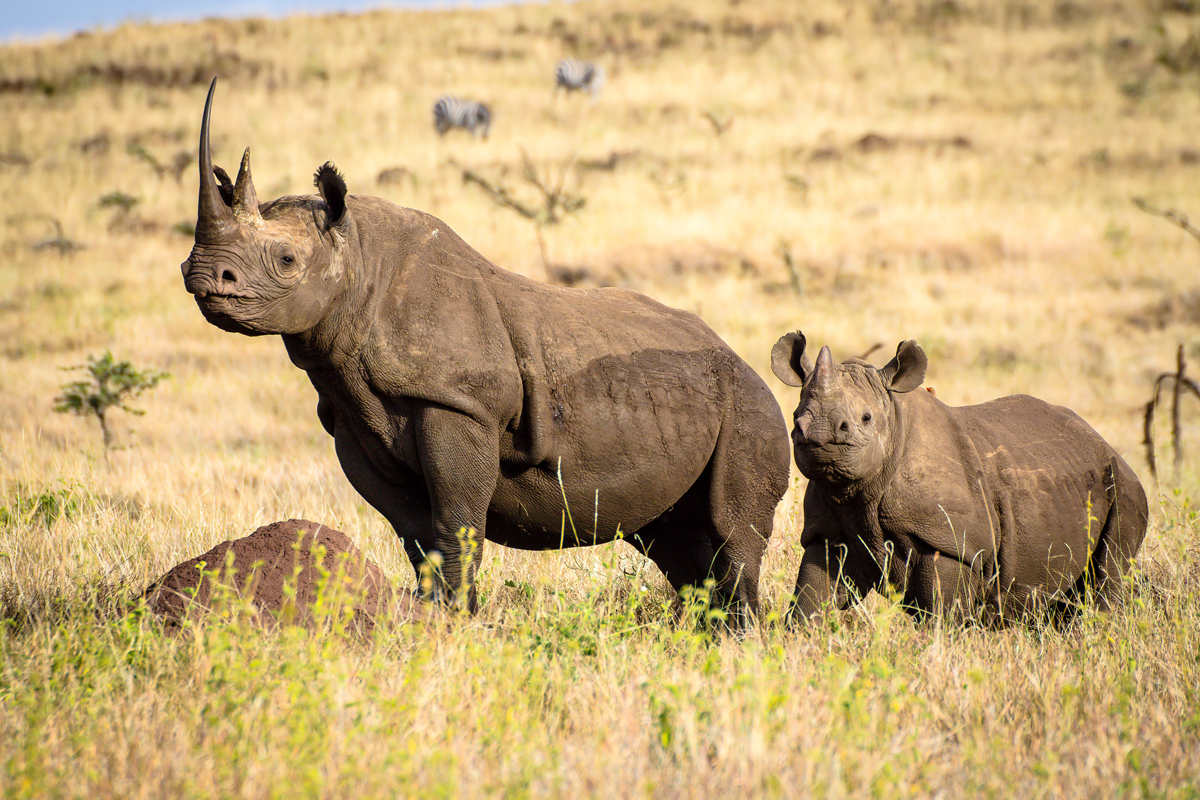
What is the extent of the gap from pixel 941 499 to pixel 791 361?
3.19 ft

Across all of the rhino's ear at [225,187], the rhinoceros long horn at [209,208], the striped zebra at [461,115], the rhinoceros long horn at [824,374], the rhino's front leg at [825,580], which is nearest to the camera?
the rhinoceros long horn at [209,208]

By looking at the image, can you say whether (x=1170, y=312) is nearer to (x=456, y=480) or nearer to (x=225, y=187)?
(x=456, y=480)

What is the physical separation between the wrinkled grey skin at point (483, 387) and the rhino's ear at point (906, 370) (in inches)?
25.4

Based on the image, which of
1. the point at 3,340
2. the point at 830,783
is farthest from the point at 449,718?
the point at 3,340

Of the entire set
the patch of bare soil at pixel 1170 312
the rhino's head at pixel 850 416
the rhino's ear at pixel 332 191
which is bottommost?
the patch of bare soil at pixel 1170 312

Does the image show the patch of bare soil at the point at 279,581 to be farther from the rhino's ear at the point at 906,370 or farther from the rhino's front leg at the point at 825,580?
the rhino's ear at the point at 906,370

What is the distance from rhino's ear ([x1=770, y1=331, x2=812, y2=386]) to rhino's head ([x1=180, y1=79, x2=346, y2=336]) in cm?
212

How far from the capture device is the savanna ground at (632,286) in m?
3.65

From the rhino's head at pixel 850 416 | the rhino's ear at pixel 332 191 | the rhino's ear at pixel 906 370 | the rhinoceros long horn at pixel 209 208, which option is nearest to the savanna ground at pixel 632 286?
the rhino's head at pixel 850 416

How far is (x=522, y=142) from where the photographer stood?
1271 inches

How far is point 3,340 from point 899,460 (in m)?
17.5

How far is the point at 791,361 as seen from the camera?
5340 mm

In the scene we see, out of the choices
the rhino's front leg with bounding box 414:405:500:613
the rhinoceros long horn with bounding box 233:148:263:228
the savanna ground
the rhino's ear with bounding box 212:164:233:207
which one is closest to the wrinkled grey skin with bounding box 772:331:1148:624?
the savanna ground

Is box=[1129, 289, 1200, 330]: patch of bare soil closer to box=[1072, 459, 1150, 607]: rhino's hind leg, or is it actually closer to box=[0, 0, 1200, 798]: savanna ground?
box=[0, 0, 1200, 798]: savanna ground
